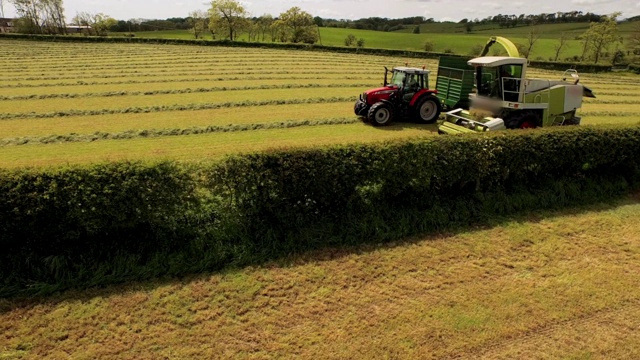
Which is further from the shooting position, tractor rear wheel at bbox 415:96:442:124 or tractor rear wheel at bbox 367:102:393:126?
tractor rear wheel at bbox 415:96:442:124

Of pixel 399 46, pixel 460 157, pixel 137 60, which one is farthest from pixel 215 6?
pixel 460 157

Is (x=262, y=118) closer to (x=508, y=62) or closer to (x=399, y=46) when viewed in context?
(x=508, y=62)

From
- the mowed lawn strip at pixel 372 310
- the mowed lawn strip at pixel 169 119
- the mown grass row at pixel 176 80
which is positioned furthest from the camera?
the mown grass row at pixel 176 80

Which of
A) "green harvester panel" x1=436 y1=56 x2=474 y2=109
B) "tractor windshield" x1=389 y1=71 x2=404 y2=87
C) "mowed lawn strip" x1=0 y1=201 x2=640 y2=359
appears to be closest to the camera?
"mowed lawn strip" x1=0 y1=201 x2=640 y2=359

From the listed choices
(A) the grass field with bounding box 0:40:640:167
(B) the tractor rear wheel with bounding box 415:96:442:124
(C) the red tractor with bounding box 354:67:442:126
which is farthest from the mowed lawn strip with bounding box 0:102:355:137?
(B) the tractor rear wheel with bounding box 415:96:442:124

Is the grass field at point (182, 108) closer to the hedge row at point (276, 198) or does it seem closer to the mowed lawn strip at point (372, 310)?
the hedge row at point (276, 198)

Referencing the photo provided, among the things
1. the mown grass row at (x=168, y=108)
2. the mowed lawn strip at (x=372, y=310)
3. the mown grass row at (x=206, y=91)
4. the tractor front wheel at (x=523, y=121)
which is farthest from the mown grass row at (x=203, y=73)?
the mowed lawn strip at (x=372, y=310)

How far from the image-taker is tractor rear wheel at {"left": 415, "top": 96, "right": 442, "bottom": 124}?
49.0ft

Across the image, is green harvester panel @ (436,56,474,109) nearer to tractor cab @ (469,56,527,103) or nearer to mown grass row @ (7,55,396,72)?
tractor cab @ (469,56,527,103)

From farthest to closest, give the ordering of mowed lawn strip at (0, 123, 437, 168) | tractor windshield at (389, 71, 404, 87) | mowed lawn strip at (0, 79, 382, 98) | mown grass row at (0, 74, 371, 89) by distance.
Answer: mown grass row at (0, 74, 371, 89) < mowed lawn strip at (0, 79, 382, 98) < tractor windshield at (389, 71, 404, 87) < mowed lawn strip at (0, 123, 437, 168)

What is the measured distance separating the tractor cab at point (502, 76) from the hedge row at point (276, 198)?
4322mm

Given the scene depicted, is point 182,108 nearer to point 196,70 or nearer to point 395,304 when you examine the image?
point 196,70

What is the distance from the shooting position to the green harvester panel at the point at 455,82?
15.7 meters

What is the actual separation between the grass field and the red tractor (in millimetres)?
492
